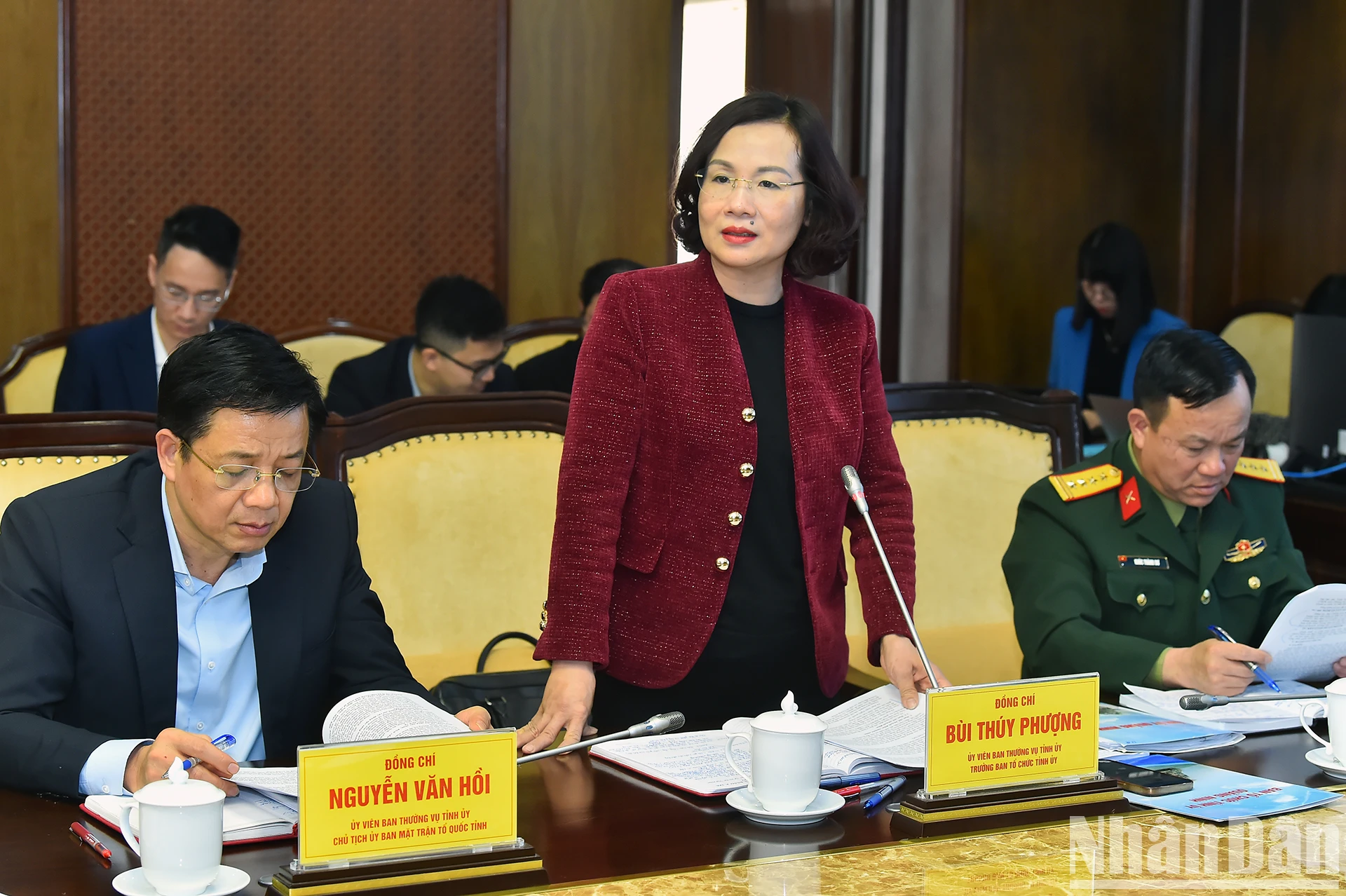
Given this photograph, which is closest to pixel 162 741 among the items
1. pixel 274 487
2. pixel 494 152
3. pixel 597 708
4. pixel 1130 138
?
pixel 274 487

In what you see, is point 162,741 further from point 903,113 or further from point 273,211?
point 903,113

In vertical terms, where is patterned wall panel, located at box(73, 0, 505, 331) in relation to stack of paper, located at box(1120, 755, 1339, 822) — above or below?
above

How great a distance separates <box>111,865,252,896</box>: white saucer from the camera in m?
1.04

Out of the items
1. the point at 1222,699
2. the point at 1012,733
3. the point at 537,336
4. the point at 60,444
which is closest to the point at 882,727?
the point at 1012,733

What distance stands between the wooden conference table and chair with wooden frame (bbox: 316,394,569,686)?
843mm

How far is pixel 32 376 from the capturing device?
137 inches

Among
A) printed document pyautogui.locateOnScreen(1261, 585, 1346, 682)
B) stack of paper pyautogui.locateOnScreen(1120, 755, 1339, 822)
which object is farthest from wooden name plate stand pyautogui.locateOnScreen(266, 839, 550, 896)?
printed document pyautogui.locateOnScreen(1261, 585, 1346, 682)

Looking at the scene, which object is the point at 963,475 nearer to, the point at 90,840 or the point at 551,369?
the point at 551,369

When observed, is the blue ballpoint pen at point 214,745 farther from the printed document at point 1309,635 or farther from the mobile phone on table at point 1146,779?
the printed document at point 1309,635

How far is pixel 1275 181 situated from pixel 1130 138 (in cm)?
51

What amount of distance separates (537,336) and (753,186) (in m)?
2.74

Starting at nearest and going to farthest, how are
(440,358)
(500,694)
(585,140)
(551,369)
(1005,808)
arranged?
(1005,808)
(500,694)
(440,358)
(551,369)
(585,140)

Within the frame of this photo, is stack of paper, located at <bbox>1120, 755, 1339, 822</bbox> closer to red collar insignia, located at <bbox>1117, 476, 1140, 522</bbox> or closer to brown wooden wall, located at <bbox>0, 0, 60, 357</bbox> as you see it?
red collar insignia, located at <bbox>1117, 476, 1140, 522</bbox>

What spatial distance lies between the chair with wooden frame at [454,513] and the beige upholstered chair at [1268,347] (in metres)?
3.35
